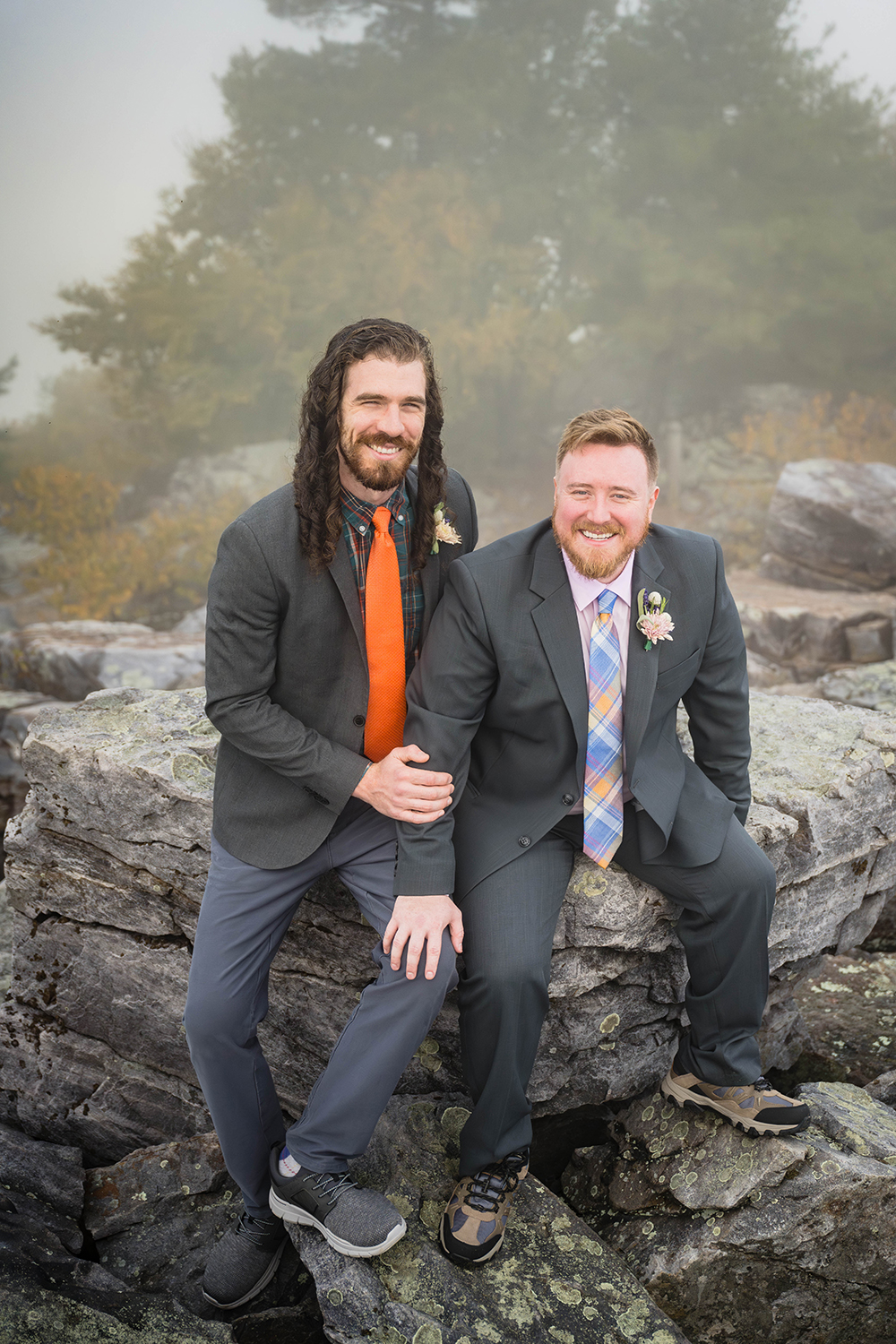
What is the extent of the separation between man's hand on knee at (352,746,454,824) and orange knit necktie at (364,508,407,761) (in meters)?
0.23

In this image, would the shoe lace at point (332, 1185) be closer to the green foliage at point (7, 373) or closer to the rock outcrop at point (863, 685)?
the rock outcrop at point (863, 685)

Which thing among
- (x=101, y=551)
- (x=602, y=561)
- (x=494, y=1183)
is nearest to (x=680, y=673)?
(x=602, y=561)

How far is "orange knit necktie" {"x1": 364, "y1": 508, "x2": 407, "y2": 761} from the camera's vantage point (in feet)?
8.34

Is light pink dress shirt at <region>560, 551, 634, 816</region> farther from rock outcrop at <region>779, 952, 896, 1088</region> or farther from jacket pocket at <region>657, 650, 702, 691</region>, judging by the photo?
rock outcrop at <region>779, 952, 896, 1088</region>

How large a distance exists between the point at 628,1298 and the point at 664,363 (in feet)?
65.9

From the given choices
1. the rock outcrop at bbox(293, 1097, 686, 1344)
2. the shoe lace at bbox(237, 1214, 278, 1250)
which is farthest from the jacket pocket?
the shoe lace at bbox(237, 1214, 278, 1250)

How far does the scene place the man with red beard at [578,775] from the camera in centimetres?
238

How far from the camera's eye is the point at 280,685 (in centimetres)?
257

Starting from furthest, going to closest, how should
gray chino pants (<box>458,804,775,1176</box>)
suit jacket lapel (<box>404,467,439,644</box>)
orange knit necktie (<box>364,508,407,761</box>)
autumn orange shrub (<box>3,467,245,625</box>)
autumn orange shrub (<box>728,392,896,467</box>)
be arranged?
autumn orange shrub (<box>728,392,896,467</box>), autumn orange shrub (<box>3,467,245,625</box>), suit jacket lapel (<box>404,467,439,644</box>), orange knit necktie (<box>364,508,407,761</box>), gray chino pants (<box>458,804,775,1176</box>)

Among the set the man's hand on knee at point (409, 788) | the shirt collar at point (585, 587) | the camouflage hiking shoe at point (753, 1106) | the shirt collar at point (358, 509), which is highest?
the shirt collar at point (358, 509)

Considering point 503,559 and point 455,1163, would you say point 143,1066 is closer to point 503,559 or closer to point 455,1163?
point 455,1163

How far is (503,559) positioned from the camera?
2.56m

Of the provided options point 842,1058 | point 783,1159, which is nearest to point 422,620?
Answer: point 783,1159

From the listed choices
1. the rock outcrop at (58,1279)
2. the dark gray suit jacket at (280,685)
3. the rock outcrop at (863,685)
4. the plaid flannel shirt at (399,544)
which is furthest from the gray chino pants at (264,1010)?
the rock outcrop at (863,685)
